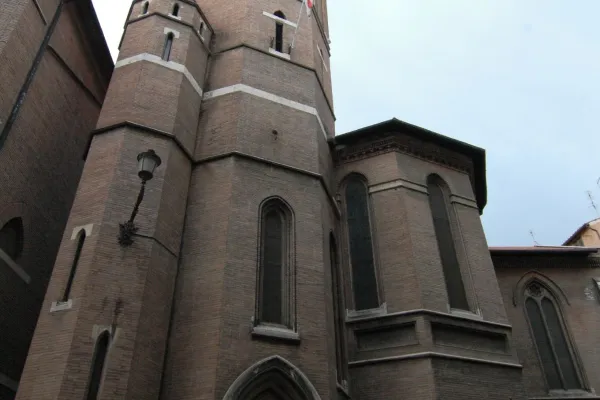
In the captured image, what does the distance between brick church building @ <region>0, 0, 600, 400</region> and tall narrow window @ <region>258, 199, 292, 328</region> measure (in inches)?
1.5

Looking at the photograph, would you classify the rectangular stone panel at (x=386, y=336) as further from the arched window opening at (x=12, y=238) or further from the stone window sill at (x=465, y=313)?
the arched window opening at (x=12, y=238)

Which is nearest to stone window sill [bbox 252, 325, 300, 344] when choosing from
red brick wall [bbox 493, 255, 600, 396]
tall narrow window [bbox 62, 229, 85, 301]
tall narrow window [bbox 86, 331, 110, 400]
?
tall narrow window [bbox 86, 331, 110, 400]

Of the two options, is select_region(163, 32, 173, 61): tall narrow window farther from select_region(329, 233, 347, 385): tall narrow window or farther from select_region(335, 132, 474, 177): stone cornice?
select_region(329, 233, 347, 385): tall narrow window

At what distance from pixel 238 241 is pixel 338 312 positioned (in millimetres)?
3137

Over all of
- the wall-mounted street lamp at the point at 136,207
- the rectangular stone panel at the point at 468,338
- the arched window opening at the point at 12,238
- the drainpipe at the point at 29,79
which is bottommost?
the rectangular stone panel at the point at 468,338

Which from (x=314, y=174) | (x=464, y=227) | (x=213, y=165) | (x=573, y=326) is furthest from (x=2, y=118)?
(x=573, y=326)

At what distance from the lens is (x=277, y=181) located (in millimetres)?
12734

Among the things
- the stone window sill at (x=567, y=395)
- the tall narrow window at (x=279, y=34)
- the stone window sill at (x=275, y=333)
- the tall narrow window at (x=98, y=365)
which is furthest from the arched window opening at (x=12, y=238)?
the stone window sill at (x=567, y=395)

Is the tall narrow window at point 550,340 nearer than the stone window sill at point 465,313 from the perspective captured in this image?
No

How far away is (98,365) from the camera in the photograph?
29.2 ft

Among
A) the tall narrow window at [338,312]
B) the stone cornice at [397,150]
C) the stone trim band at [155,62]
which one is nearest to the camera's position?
the tall narrow window at [338,312]

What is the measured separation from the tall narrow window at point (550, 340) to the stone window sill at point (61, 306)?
13.1 m

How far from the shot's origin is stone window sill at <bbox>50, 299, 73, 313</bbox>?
9.34 meters

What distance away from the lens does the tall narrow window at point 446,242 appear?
13.4 metres
